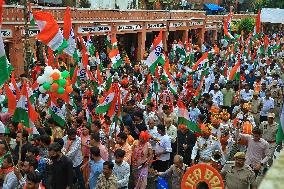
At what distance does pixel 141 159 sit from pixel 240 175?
1526 mm

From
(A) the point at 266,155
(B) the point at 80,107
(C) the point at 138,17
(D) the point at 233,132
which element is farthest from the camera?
(C) the point at 138,17

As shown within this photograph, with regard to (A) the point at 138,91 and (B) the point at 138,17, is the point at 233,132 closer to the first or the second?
(A) the point at 138,91

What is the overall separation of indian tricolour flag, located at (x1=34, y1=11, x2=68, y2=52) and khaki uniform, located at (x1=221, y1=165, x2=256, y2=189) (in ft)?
17.9

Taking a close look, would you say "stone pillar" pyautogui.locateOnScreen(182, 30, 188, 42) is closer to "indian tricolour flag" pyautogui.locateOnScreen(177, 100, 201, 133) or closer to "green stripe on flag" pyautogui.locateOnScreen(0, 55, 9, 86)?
"indian tricolour flag" pyautogui.locateOnScreen(177, 100, 201, 133)

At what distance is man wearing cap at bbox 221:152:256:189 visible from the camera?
5232 millimetres

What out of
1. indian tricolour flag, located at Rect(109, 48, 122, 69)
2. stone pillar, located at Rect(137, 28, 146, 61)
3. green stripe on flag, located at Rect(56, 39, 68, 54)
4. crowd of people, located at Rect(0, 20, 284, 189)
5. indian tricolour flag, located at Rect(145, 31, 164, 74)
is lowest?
stone pillar, located at Rect(137, 28, 146, 61)

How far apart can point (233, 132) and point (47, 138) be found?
3.41m

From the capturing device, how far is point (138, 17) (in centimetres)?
2550

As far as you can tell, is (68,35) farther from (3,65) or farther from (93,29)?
(93,29)

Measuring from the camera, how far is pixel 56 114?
7672mm

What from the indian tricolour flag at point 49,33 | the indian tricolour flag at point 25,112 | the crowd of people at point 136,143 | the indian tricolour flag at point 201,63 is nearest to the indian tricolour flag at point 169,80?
the crowd of people at point 136,143

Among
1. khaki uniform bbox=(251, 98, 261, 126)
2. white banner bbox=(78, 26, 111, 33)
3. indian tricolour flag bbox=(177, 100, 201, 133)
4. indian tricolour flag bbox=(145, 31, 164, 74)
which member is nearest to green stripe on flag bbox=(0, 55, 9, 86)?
indian tricolour flag bbox=(177, 100, 201, 133)

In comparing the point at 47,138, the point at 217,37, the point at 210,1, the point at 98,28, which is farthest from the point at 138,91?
the point at 210,1

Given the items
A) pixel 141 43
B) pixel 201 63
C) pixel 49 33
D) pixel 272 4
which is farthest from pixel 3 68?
pixel 272 4
